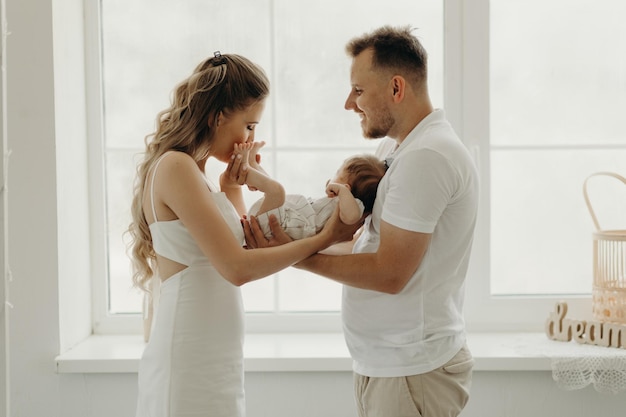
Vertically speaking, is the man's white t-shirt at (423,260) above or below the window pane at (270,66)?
below

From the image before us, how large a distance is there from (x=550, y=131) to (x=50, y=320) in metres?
2.00

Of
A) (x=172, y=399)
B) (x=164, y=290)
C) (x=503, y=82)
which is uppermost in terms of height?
(x=503, y=82)

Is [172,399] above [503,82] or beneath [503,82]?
beneath

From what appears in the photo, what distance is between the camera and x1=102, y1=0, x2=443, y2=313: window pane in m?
3.05

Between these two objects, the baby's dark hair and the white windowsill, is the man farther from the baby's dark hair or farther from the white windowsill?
the white windowsill

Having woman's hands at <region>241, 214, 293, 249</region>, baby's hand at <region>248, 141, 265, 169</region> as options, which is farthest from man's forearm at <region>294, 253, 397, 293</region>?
baby's hand at <region>248, 141, 265, 169</region>

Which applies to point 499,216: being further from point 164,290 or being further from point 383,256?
point 164,290

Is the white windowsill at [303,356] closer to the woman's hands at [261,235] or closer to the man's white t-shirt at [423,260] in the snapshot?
the man's white t-shirt at [423,260]

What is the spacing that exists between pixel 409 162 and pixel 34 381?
1620 mm

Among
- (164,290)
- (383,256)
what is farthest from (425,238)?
(164,290)

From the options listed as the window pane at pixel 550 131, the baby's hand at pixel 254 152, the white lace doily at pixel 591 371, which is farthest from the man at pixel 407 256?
the window pane at pixel 550 131

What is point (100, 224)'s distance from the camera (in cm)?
305

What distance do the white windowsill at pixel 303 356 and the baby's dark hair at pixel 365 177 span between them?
747mm

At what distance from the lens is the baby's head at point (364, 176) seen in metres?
2.15
